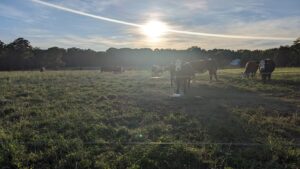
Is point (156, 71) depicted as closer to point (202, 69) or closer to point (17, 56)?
point (202, 69)

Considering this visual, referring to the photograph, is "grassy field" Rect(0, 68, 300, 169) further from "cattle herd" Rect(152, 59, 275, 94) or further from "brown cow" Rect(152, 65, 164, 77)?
"brown cow" Rect(152, 65, 164, 77)

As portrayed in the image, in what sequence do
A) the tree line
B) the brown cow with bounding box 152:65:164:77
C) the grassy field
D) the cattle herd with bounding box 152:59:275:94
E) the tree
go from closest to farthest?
1. the grassy field
2. the cattle herd with bounding box 152:59:275:94
3. the brown cow with bounding box 152:65:164:77
4. the tree line
5. the tree

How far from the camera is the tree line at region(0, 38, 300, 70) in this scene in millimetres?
68562

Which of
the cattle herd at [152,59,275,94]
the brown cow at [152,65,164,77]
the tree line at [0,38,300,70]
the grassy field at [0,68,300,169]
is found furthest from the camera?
the tree line at [0,38,300,70]

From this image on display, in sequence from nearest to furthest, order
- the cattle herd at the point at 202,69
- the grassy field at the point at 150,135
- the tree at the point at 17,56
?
the grassy field at the point at 150,135, the cattle herd at the point at 202,69, the tree at the point at 17,56

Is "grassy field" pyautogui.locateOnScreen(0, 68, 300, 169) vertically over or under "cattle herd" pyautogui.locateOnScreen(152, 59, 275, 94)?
under

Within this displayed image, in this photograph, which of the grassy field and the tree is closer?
the grassy field

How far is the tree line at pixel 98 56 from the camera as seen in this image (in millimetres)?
→ 68562

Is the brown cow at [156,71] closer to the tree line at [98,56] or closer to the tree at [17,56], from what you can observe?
the tree line at [98,56]

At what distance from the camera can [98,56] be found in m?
92.6

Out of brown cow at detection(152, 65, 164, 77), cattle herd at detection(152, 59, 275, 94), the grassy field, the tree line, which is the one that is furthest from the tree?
the grassy field

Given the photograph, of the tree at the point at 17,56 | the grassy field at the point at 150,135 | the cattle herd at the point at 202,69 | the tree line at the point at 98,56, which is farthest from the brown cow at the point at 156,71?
the tree at the point at 17,56

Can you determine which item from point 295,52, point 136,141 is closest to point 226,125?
point 136,141

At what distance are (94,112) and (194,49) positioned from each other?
2413 inches
